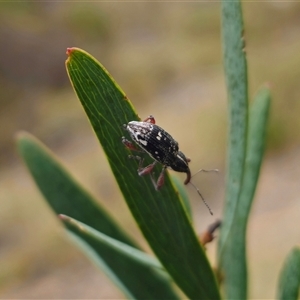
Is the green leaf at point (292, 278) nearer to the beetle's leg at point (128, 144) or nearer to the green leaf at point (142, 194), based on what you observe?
the green leaf at point (142, 194)

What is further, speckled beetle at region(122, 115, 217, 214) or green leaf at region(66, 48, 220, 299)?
speckled beetle at region(122, 115, 217, 214)

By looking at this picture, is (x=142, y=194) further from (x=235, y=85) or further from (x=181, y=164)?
(x=181, y=164)

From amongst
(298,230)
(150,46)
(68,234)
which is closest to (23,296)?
(298,230)

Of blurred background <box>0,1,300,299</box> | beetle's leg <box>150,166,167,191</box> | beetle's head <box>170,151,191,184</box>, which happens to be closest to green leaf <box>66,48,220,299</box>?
beetle's leg <box>150,166,167,191</box>

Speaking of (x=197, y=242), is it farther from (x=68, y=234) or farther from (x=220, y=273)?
(x=68, y=234)

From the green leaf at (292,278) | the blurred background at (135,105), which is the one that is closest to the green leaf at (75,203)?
the green leaf at (292,278)

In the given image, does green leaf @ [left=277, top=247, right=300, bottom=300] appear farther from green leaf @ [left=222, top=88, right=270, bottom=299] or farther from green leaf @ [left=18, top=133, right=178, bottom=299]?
green leaf @ [left=18, top=133, right=178, bottom=299]
